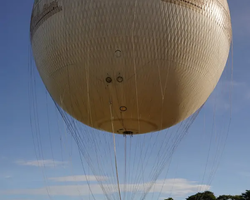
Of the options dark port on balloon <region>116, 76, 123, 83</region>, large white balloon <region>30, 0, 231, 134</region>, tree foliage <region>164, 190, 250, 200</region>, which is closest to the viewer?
large white balloon <region>30, 0, 231, 134</region>

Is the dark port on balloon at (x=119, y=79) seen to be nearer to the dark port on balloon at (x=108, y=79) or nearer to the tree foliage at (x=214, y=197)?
the dark port on balloon at (x=108, y=79)

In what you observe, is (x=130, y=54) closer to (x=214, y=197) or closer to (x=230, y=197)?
(x=230, y=197)

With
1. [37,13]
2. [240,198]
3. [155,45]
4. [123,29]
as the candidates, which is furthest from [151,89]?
[240,198]

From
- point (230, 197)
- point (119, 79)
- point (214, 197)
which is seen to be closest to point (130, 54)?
point (119, 79)

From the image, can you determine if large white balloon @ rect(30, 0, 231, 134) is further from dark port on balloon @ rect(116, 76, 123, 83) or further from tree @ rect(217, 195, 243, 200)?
tree @ rect(217, 195, 243, 200)

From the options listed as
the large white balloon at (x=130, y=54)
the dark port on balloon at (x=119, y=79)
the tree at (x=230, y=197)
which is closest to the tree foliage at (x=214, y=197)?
the tree at (x=230, y=197)

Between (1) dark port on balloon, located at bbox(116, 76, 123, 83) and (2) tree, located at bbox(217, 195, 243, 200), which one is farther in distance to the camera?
(2) tree, located at bbox(217, 195, 243, 200)

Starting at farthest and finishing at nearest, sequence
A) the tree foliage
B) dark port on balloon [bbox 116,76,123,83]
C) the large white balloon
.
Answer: the tree foliage → dark port on balloon [bbox 116,76,123,83] → the large white balloon

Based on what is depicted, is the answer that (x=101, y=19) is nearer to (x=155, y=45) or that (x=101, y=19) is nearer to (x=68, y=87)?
(x=155, y=45)

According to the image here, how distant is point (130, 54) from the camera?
12.9m

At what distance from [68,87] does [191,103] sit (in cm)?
608

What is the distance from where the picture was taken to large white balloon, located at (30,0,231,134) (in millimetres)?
12469

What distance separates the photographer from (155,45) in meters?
12.8

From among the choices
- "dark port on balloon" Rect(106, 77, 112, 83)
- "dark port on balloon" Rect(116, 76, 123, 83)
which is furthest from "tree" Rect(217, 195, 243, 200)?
"dark port on balloon" Rect(106, 77, 112, 83)
